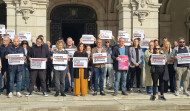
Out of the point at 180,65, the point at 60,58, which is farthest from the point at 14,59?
the point at 180,65

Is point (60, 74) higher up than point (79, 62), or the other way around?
point (79, 62)

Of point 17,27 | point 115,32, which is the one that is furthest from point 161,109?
point 115,32

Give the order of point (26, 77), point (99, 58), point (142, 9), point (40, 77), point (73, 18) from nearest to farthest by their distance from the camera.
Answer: point (40, 77) < point (99, 58) < point (26, 77) < point (142, 9) < point (73, 18)

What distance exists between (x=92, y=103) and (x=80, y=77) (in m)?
1.10

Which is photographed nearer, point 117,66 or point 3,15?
point 117,66

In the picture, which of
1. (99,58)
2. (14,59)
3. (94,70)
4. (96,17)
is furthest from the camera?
(96,17)

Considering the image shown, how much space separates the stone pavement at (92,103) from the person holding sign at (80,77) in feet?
0.73

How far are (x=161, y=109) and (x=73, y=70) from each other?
3.13 metres

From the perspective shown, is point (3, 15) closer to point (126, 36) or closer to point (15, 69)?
point (15, 69)

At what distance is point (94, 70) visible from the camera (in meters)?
9.13

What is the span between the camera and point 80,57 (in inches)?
350

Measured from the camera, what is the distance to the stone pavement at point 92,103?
7.75m

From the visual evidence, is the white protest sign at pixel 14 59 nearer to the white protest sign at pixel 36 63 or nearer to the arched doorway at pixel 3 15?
the white protest sign at pixel 36 63

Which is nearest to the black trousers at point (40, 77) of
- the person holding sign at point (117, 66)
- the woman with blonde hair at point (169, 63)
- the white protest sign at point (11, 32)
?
the person holding sign at point (117, 66)
